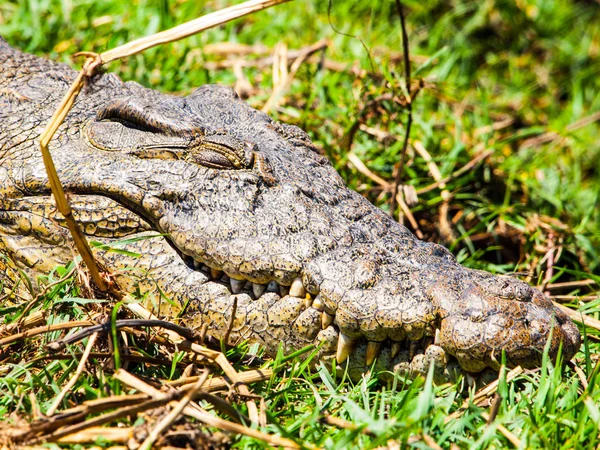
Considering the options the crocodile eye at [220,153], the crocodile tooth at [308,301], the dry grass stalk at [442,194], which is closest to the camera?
the crocodile tooth at [308,301]

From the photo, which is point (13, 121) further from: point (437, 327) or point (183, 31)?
point (437, 327)

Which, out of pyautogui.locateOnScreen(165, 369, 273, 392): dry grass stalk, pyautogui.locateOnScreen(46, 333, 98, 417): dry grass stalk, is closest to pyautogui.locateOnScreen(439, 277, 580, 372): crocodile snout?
pyautogui.locateOnScreen(165, 369, 273, 392): dry grass stalk

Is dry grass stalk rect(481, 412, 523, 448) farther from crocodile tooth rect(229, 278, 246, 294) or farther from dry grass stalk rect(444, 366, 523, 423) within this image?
crocodile tooth rect(229, 278, 246, 294)

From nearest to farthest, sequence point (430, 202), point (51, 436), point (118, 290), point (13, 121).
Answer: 1. point (51, 436)
2. point (118, 290)
3. point (13, 121)
4. point (430, 202)

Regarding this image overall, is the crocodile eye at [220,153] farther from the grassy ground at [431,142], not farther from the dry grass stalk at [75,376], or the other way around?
the dry grass stalk at [75,376]

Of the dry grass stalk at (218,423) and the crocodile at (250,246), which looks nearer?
the dry grass stalk at (218,423)

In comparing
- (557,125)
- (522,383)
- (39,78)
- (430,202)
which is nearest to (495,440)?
(522,383)

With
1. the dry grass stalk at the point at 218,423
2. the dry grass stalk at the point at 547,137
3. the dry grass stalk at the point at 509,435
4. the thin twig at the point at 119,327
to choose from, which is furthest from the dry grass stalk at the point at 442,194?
the dry grass stalk at the point at 218,423

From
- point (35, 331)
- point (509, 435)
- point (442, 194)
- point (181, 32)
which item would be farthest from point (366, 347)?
point (442, 194)
